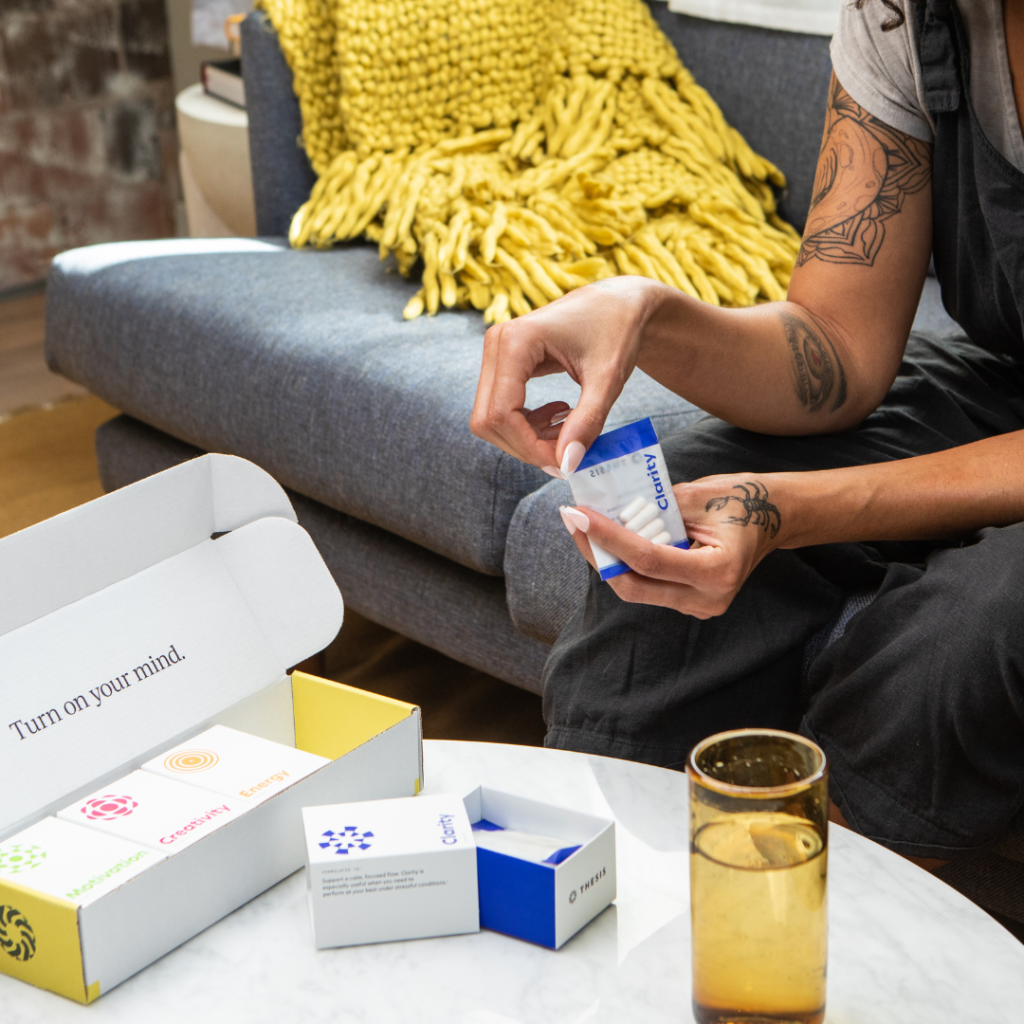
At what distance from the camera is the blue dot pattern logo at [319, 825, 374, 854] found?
22.7 inches

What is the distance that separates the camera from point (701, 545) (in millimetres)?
765

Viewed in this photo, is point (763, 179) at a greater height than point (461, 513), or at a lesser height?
greater

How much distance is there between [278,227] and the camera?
1828 millimetres

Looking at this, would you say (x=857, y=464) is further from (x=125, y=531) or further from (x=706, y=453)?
(x=125, y=531)

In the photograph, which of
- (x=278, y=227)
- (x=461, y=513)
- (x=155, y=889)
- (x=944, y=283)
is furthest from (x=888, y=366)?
(x=278, y=227)

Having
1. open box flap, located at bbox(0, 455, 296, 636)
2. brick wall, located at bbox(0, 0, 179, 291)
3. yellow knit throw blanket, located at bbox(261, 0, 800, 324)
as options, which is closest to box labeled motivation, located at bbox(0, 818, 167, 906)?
open box flap, located at bbox(0, 455, 296, 636)

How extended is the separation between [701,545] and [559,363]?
0.15 meters

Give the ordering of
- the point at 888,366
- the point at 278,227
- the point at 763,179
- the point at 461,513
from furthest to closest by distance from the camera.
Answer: the point at 278,227 < the point at 763,179 < the point at 461,513 < the point at 888,366

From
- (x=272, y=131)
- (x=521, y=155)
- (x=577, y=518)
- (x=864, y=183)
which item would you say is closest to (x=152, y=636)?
(x=577, y=518)

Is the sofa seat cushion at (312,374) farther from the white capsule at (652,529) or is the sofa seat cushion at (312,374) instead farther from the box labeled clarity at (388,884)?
the box labeled clarity at (388,884)

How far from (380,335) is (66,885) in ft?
2.95

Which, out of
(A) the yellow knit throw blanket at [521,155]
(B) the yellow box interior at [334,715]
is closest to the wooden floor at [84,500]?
(A) the yellow knit throw blanket at [521,155]

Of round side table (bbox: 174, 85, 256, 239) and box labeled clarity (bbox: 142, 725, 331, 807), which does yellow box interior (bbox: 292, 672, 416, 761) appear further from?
round side table (bbox: 174, 85, 256, 239)

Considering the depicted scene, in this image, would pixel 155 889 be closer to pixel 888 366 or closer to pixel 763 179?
pixel 888 366
